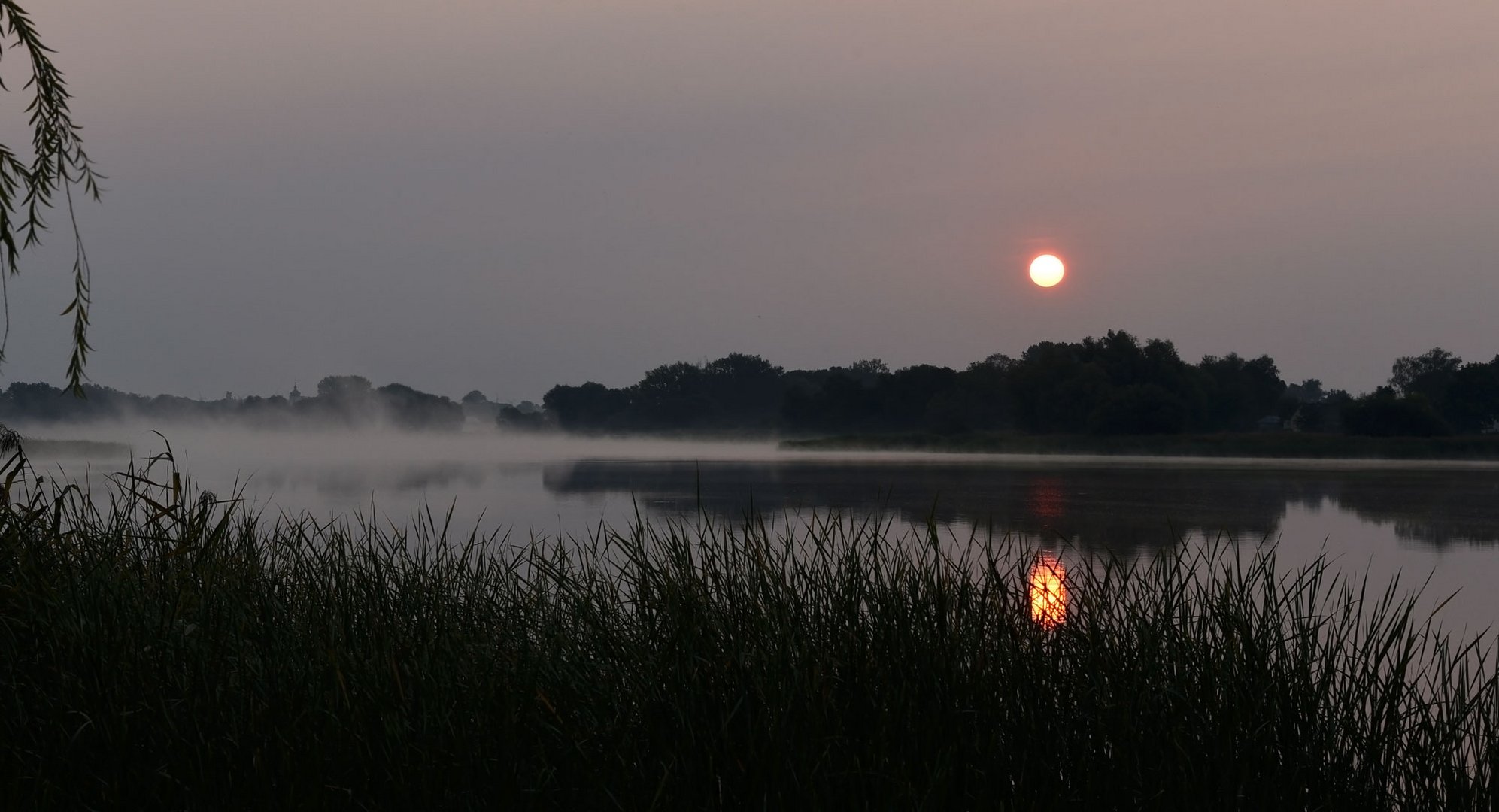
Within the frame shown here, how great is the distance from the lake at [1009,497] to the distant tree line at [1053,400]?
29.7ft

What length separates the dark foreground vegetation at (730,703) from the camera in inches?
154

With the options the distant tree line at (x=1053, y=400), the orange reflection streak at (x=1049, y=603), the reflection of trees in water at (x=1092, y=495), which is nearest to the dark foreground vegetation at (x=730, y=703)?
the orange reflection streak at (x=1049, y=603)

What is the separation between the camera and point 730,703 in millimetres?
4145

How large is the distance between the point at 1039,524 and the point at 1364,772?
15.2 m

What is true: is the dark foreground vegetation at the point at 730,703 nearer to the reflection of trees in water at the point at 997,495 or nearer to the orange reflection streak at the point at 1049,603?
the orange reflection streak at the point at 1049,603

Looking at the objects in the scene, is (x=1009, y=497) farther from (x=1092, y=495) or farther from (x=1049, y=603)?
(x=1049, y=603)

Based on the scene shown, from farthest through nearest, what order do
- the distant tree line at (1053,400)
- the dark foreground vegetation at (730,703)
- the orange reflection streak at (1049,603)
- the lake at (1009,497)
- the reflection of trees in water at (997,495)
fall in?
the distant tree line at (1053,400) < the reflection of trees in water at (997,495) < the lake at (1009,497) < the orange reflection streak at (1049,603) < the dark foreground vegetation at (730,703)

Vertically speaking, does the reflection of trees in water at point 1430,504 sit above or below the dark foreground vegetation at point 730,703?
below

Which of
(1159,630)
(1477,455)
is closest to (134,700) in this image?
(1159,630)

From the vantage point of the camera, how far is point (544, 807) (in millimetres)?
3852

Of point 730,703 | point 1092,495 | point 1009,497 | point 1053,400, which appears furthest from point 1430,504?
point 1053,400

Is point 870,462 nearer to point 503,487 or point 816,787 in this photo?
point 503,487

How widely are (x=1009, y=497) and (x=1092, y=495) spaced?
246cm

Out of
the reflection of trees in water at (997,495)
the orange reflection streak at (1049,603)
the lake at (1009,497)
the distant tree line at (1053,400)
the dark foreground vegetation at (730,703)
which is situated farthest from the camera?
the distant tree line at (1053,400)
